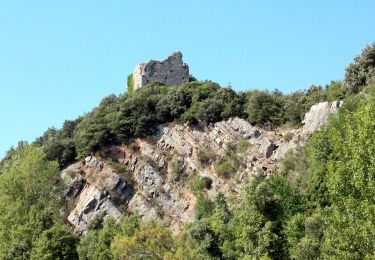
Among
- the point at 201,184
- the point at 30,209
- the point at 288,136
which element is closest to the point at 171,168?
the point at 201,184

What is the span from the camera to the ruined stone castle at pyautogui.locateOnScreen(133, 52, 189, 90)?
73.0m

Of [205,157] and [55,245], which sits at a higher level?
[205,157]

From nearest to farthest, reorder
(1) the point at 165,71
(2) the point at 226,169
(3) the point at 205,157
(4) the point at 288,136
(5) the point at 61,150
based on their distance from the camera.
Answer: (4) the point at 288,136 → (2) the point at 226,169 → (3) the point at 205,157 → (5) the point at 61,150 → (1) the point at 165,71

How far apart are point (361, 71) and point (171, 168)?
19644 millimetres

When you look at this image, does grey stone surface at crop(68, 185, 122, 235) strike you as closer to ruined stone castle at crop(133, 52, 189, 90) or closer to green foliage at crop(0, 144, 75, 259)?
green foliage at crop(0, 144, 75, 259)

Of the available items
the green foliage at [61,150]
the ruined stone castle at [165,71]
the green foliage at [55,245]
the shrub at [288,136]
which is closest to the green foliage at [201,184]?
the shrub at [288,136]

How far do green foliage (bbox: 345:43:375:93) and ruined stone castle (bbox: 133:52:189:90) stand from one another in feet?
Answer: 88.4

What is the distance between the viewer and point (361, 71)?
165 feet

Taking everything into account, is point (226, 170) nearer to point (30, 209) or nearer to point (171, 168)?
point (171, 168)

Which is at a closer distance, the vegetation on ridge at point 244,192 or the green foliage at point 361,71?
the vegetation on ridge at point 244,192

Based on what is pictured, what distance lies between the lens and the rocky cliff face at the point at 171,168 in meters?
52.3

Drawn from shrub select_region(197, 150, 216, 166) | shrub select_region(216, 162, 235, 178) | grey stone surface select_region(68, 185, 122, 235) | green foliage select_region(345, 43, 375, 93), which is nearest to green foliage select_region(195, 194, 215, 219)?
shrub select_region(216, 162, 235, 178)

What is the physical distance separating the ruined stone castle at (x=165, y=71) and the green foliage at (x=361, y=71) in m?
26.9

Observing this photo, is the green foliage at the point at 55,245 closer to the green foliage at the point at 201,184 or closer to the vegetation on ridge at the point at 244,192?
the vegetation on ridge at the point at 244,192
